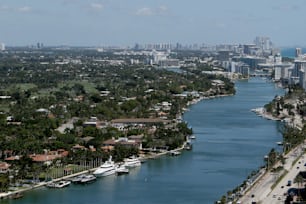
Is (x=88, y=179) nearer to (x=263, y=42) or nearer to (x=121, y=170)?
(x=121, y=170)

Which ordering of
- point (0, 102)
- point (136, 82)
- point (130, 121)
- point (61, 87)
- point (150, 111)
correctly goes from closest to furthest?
point (130, 121) → point (150, 111) → point (0, 102) → point (61, 87) → point (136, 82)

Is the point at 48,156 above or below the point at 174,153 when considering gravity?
above

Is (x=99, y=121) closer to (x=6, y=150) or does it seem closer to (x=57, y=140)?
(x=57, y=140)

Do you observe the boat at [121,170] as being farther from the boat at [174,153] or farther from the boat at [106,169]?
the boat at [174,153]

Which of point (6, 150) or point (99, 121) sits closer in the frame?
point (6, 150)

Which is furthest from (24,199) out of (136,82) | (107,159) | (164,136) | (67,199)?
(136,82)

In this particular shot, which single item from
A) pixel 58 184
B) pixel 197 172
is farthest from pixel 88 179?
pixel 197 172
